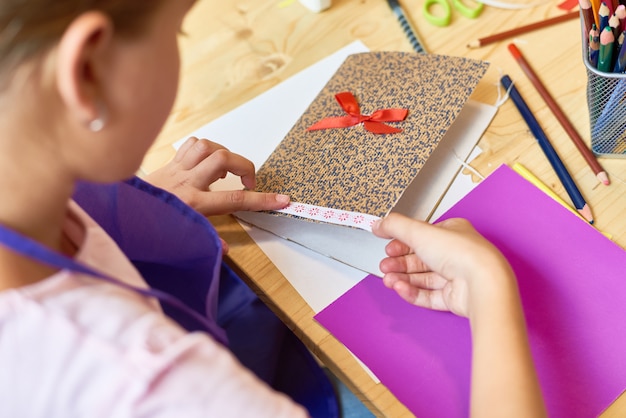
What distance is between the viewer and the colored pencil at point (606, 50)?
1.86 ft

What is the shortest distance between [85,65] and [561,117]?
530 mm

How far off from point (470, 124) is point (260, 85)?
29 cm

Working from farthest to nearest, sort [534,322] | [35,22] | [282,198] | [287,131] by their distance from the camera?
[287,131], [282,198], [534,322], [35,22]

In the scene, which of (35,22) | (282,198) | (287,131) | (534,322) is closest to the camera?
(35,22)

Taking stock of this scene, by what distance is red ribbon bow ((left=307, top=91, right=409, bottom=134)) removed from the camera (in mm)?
677

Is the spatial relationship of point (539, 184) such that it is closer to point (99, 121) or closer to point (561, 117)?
point (561, 117)

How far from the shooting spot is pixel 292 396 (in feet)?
2.68

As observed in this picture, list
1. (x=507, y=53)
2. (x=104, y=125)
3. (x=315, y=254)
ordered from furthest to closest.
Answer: (x=507, y=53)
(x=315, y=254)
(x=104, y=125)

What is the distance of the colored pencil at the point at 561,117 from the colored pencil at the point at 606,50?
3.4 inches

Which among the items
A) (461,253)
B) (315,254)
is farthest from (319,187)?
(461,253)

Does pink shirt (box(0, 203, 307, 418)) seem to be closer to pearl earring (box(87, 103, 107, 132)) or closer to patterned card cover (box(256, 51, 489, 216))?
pearl earring (box(87, 103, 107, 132))

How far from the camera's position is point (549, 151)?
66cm

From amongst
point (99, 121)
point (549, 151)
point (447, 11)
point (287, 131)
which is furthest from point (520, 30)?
point (99, 121)

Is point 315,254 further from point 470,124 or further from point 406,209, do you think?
point 470,124
